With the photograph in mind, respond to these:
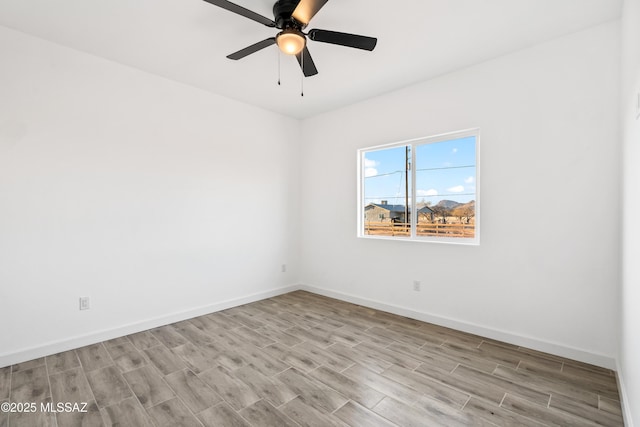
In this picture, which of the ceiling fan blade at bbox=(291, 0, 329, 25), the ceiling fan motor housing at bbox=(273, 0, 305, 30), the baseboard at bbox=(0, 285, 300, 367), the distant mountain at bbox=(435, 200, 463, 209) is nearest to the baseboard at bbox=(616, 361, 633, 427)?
the distant mountain at bbox=(435, 200, 463, 209)

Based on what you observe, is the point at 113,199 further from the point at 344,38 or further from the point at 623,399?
the point at 623,399

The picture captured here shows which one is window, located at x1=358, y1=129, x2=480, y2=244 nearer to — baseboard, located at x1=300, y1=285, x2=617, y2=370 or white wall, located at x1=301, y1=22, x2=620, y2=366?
white wall, located at x1=301, y1=22, x2=620, y2=366

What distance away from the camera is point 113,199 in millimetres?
2951

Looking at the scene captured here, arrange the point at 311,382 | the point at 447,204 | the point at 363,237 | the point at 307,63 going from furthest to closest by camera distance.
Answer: the point at 363,237 → the point at 447,204 → the point at 307,63 → the point at 311,382

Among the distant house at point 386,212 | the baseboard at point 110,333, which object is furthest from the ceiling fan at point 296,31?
the baseboard at point 110,333

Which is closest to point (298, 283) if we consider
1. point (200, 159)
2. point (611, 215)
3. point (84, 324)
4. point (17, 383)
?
point (200, 159)

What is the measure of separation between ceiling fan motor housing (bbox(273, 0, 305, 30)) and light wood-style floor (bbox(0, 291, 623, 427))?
98.2 inches

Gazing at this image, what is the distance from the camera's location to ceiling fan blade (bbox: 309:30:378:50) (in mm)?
2033

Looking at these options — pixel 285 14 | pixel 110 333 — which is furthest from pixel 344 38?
pixel 110 333

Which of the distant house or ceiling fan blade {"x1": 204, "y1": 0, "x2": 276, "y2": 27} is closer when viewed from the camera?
ceiling fan blade {"x1": 204, "y1": 0, "x2": 276, "y2": 27}

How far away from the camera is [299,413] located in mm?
1836

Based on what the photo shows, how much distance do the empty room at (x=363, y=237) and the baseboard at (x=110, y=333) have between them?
16 millimetres

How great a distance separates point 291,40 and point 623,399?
3.15 m

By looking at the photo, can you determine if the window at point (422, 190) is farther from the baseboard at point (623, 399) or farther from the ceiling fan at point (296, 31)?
the ceiling fan at point (296, 31)
